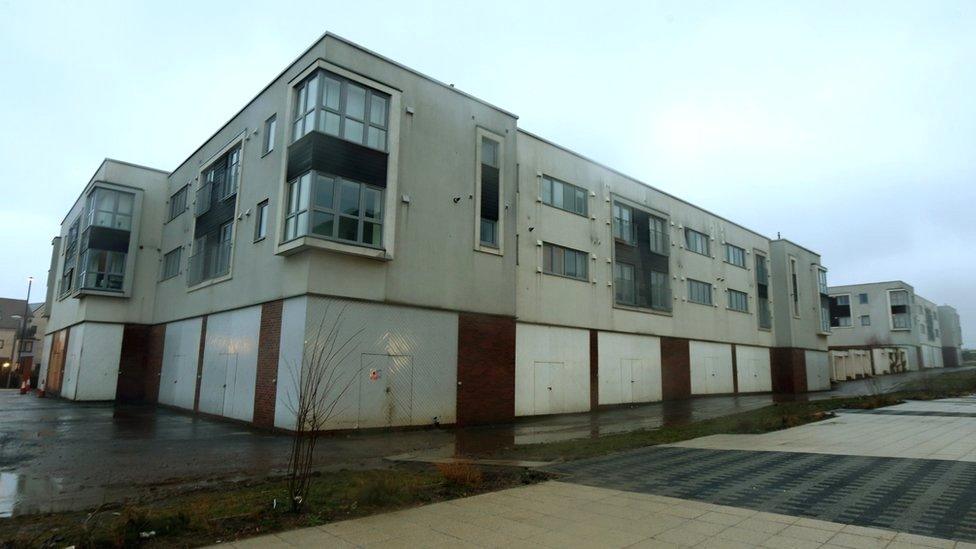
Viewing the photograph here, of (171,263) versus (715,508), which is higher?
(171,263)

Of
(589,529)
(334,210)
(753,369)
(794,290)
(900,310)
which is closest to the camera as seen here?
(589,529)

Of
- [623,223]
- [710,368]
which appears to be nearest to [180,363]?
[623,223]

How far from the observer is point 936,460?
31.8 ft

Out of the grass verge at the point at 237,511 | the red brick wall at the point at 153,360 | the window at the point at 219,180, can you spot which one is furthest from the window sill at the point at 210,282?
the grass verge at the point at 237,511

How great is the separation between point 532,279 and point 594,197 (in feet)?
22.6

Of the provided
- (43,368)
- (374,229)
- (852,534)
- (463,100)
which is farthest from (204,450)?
(43,368)

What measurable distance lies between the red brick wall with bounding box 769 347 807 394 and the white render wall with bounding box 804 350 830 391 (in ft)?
4.76

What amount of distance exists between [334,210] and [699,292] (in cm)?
2752

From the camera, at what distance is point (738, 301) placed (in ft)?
134

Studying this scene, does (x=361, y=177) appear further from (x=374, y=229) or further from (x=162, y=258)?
(x=162, y=258)

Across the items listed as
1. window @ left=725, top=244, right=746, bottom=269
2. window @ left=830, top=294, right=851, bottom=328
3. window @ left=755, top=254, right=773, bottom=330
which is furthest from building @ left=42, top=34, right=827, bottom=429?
window @ left=830, top=294, right=851, bottom=328

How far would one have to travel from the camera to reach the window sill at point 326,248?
53.2 feet

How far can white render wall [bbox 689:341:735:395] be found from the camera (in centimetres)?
3512

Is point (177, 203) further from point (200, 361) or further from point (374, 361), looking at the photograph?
point (374, 361)
